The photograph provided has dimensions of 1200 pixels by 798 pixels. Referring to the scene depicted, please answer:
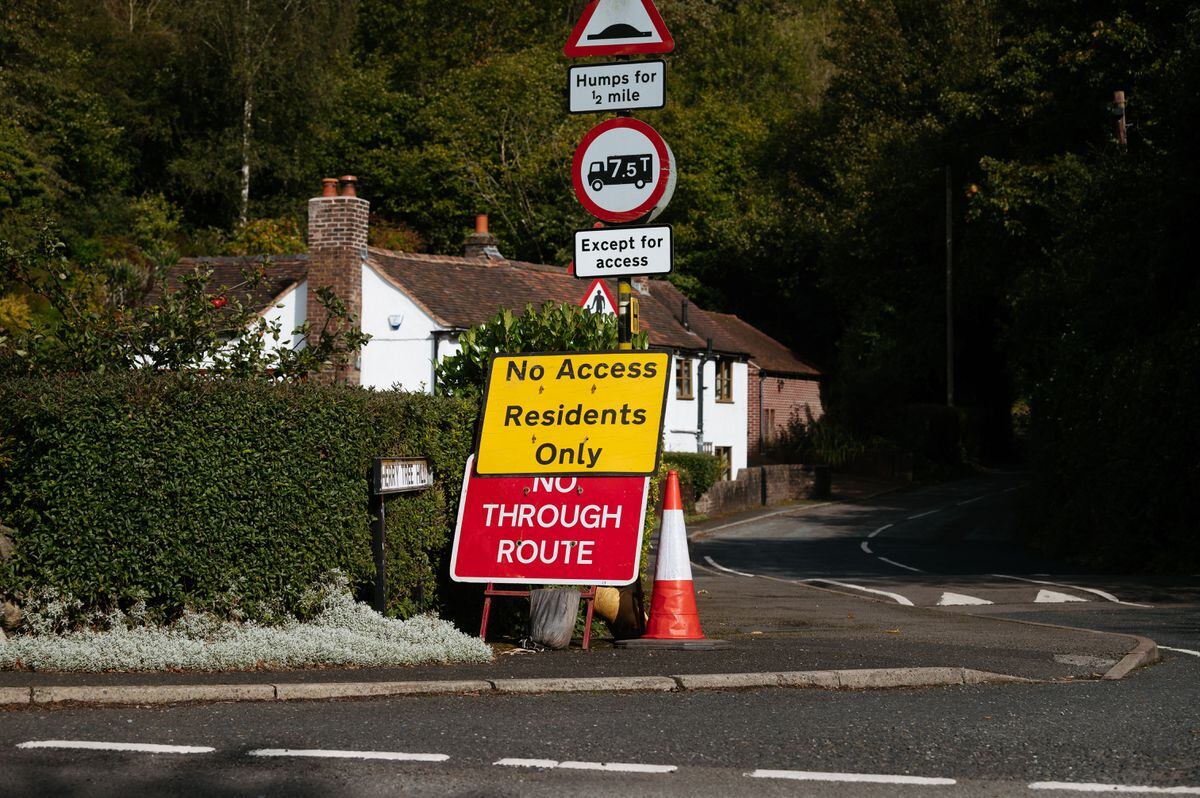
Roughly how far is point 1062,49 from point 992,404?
72.4ft

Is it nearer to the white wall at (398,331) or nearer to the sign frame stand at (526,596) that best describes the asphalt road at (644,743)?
the sign frame stand at (526,596)

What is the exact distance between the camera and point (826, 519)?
33.6m

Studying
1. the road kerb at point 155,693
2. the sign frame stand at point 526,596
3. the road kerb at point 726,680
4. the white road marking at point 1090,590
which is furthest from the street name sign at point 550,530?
the white road marking at point 1090,590

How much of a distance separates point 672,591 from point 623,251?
8.03 ft

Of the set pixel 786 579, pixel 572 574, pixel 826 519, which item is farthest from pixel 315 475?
pixel 826 519

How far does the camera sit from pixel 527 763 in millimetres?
5980

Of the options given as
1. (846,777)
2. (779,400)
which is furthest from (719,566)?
(779,400)

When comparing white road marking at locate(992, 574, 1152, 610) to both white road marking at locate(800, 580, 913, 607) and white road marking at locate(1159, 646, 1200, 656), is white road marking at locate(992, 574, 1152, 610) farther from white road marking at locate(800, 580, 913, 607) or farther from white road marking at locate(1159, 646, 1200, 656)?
white road marking at locate(1159, 646, 1200, 656)

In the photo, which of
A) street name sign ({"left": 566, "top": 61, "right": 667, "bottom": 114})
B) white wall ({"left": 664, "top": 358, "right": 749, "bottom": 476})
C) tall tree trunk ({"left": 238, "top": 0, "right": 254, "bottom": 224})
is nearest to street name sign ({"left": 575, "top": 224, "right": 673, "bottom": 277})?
street name sign ({"left": 566, "top": 61, "right": 667, "bottom": 114})

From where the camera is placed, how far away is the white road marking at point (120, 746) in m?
6.19

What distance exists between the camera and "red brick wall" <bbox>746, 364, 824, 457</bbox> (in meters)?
50.9

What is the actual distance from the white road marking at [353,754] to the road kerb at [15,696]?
1902 millimetres

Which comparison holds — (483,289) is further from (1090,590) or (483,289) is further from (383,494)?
(383,494)

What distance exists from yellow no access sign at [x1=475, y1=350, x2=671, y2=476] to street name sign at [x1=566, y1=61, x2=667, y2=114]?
6.03 ft
